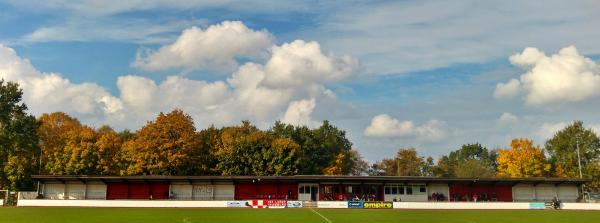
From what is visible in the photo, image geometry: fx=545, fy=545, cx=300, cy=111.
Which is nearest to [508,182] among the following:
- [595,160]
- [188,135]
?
[595,160]

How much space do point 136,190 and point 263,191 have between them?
1581 centimetres

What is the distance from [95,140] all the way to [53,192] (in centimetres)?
1251

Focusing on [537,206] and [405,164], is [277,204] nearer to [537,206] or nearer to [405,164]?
[537,206]

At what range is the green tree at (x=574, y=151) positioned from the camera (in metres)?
90.5

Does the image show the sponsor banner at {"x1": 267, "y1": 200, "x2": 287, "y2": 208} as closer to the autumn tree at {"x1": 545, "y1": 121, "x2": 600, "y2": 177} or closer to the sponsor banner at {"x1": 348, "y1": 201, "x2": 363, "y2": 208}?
the sponsor banner at {"x1": 348, "y1": 201, "x2": 363, "y2": 208}

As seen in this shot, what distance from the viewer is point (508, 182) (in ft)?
220

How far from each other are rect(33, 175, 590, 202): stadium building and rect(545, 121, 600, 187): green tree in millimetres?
25367

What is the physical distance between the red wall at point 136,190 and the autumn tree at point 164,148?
17.5 feet

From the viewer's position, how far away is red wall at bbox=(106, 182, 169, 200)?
67625 mm

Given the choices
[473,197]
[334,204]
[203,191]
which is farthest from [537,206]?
[203,191]

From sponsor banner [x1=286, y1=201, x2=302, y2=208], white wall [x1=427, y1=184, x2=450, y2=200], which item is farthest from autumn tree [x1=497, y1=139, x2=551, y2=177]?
sponsor banner [x1=286, y1=201, x2=302, y2=208]

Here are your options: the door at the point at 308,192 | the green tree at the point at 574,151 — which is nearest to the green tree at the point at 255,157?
the door at the point at 308,192

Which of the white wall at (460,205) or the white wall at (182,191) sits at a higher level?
the white wall at (182,191)

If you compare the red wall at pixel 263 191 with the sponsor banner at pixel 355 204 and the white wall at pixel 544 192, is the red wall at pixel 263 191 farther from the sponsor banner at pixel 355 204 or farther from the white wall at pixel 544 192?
the white wall at pixel 544 192
